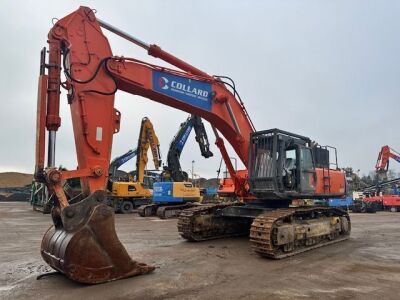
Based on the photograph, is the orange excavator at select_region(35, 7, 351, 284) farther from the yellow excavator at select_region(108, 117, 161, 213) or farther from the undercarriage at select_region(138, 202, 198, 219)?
the yellow excavator at select_region(108, 117, 161, 213)

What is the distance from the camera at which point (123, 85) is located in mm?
8039

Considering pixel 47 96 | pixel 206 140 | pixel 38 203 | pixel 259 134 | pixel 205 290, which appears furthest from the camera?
pixel 38 203

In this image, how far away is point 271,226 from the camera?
859 cm

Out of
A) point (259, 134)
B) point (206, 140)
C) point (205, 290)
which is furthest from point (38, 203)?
point (205, 290)

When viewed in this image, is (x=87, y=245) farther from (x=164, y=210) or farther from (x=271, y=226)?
(x=164, y=210)

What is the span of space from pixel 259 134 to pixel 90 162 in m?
4.63

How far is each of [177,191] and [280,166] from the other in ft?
39.9

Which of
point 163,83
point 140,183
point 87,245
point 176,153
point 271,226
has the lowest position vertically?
point 87,245

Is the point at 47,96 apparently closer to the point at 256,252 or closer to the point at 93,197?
the point at 93,197

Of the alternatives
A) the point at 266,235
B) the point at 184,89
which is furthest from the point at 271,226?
the point at 184,89

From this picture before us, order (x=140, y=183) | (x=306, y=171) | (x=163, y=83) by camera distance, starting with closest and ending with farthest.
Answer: (x=163, y=83) → (x=306, y=171) → (x=140, y=183)

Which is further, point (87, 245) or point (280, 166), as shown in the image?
point (280, 166)

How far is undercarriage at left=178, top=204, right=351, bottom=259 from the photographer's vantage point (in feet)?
28.8

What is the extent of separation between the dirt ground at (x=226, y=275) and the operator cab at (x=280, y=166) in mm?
1494
